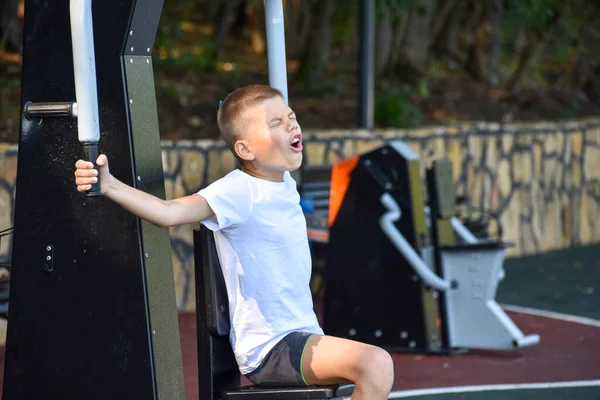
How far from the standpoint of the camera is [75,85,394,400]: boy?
370 cm

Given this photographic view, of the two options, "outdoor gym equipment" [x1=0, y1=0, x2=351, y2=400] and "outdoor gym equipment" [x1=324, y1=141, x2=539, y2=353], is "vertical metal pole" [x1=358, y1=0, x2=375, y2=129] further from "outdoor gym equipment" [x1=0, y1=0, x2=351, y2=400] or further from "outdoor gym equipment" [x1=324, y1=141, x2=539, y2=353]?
"outdoor gym equipment" [x1=0, y1=0, x2=351, y2=400]

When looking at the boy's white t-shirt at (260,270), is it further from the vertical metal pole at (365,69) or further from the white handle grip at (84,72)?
the vertical metal pole at (365,69)

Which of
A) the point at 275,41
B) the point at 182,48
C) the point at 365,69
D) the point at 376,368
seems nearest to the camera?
the point at 376,368

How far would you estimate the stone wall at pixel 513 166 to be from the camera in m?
10.1

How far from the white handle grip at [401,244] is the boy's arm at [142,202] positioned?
Answer: 345cm

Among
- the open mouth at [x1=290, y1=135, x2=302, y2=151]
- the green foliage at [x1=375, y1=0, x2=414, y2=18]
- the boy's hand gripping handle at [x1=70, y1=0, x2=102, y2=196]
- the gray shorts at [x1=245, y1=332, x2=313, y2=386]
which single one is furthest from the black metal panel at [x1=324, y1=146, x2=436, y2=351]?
the green foliage at [x1=375, y1=0, x2=414, y2=18]

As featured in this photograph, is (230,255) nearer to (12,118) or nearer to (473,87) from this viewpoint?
(12,118)

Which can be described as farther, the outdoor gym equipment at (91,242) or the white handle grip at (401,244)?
the white handle grip at (401,244)

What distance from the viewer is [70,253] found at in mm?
3732

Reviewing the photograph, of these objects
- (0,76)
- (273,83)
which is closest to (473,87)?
(0,76)

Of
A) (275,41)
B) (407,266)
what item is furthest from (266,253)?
(407,266)

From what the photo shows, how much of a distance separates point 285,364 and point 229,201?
22.0 inches

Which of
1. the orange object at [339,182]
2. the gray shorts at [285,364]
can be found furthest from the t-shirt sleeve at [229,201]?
the orange object at [339,182]

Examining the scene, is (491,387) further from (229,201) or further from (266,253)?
(229,201)
